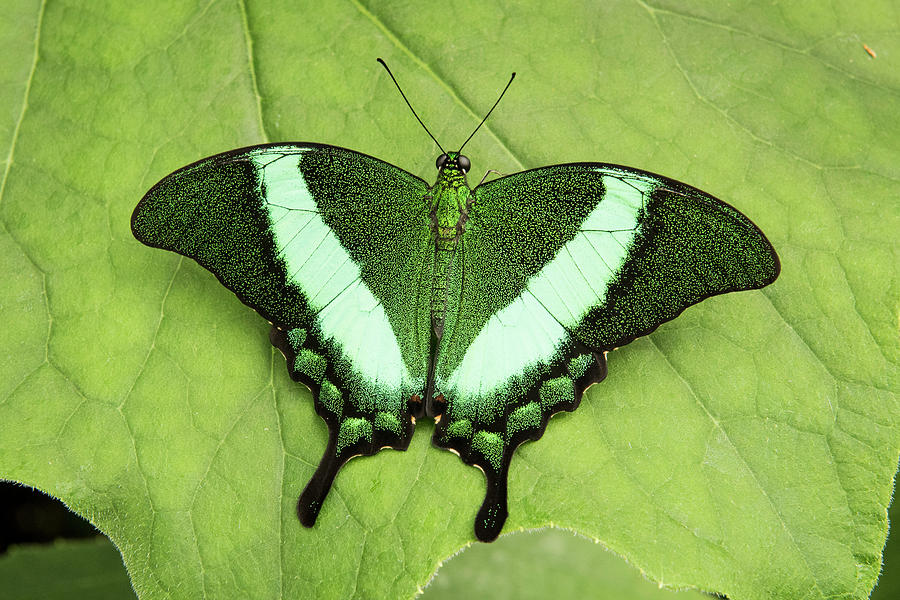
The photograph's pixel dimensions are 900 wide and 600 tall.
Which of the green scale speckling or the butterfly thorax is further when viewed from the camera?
the butterfly thorax

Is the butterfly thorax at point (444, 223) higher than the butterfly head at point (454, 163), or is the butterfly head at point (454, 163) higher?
the butterfly head at point (454, 163)

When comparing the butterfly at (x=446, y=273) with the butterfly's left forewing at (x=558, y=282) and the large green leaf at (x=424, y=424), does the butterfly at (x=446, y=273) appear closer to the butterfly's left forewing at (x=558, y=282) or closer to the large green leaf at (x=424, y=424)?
the butterfly's left forewing at (x=558, y=282)

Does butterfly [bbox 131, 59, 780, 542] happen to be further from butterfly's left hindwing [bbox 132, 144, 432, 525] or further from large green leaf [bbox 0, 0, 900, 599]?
large green leaf [bbox 0, 0, 900, 599]

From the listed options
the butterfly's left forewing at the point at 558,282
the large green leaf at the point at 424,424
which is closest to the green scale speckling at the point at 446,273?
the butterfly's left forewing at the point at 558,282

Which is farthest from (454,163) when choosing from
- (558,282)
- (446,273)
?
(558,282)

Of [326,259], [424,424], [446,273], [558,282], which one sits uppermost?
[558,282]

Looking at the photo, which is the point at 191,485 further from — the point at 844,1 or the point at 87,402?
the point at 844,1

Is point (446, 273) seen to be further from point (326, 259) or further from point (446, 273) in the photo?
point (326, 259)

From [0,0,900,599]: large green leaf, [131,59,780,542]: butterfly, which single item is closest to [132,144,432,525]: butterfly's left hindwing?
[131,59,780,542]: butterfly
